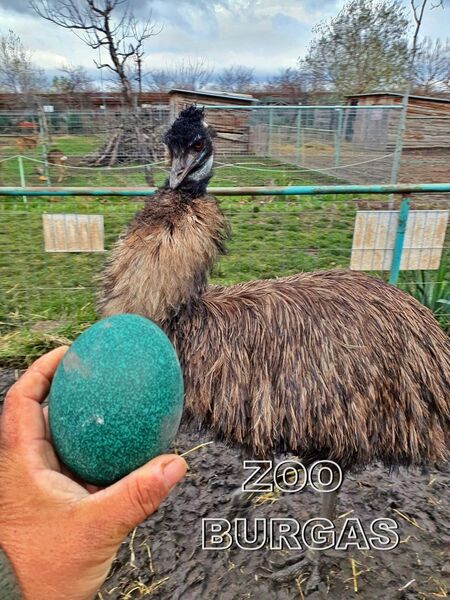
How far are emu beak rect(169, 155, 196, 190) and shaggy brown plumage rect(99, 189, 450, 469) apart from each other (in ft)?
0.23

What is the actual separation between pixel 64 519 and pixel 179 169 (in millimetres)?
1642

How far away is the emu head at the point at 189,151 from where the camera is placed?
234cm

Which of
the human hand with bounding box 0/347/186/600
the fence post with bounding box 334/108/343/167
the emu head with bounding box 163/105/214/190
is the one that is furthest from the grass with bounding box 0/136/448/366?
the fence post with bounding box 334/108/343/167

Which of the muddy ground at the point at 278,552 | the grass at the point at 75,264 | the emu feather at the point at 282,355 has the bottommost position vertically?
the muddy ground at the point at 278,552

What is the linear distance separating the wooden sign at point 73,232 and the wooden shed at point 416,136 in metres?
9.31

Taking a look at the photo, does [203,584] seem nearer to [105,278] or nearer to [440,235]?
[105,278]

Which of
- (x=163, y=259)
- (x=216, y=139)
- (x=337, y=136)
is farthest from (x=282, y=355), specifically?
(x=216, y=139)

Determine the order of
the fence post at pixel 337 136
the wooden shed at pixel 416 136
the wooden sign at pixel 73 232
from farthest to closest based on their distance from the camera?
the fence post at pixel 337 136 → the wooden shed at pixel 416 136 → the wooden sign at pixel 73 232

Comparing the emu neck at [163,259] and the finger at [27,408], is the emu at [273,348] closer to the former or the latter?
the emu neck at [163,259]

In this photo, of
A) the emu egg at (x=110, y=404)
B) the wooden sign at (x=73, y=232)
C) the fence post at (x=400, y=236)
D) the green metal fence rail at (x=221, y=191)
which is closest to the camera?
the emu egg at (x=110, y=404)

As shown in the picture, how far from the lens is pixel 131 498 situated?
3.53ft

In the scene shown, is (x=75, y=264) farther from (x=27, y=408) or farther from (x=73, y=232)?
(x=27, y=408)

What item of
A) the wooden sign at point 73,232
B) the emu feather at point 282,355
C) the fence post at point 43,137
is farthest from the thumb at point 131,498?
the fence post at point 43,137

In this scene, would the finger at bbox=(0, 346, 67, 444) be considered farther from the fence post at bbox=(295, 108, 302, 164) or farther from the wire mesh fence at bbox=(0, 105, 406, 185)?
the fence post at bbox=(295, 108, 302, 164)
